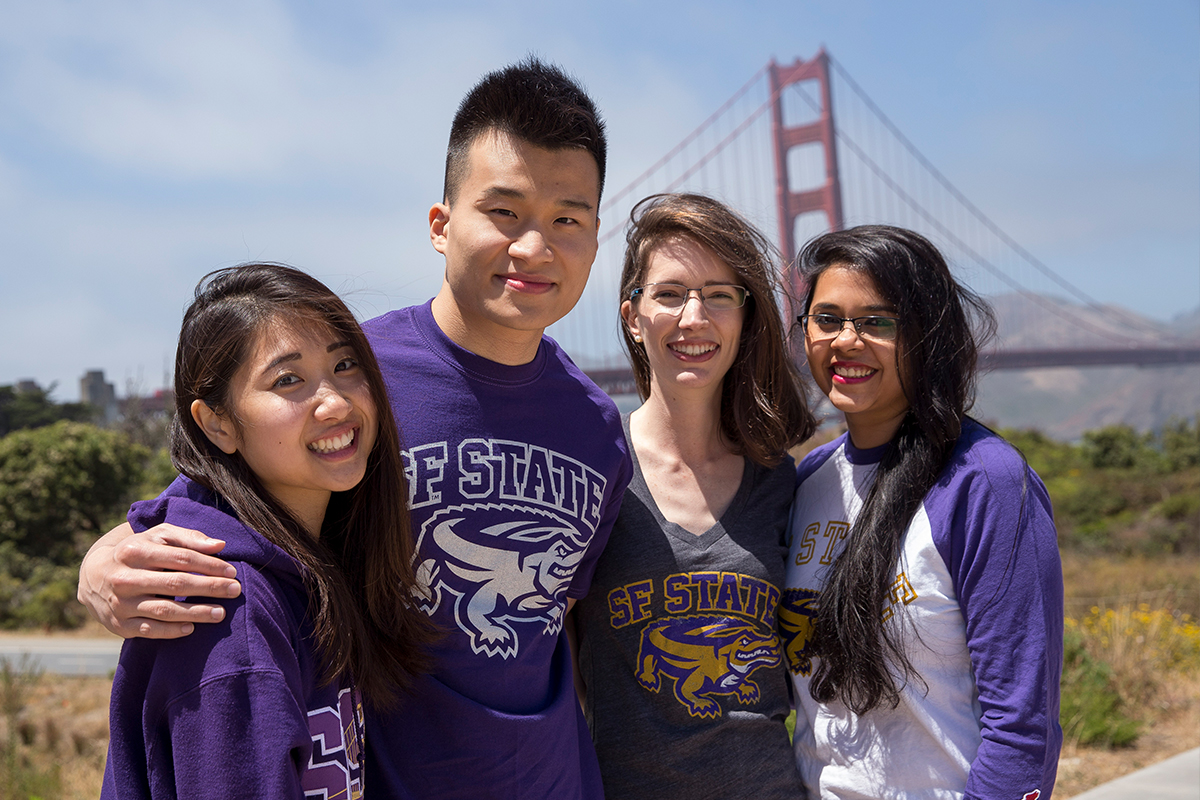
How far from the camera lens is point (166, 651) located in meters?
1.13

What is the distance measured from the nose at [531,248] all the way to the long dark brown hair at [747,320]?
1.58ft

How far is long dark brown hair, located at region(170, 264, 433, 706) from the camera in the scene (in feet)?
4.26

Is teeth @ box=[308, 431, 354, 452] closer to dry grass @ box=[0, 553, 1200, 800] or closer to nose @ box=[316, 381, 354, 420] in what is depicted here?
nose @ box=[316, 381, 354, 420]

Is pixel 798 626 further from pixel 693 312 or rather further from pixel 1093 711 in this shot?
pixel 1093 711

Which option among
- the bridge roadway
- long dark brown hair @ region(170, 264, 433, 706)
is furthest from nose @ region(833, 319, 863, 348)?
the bridge roadway

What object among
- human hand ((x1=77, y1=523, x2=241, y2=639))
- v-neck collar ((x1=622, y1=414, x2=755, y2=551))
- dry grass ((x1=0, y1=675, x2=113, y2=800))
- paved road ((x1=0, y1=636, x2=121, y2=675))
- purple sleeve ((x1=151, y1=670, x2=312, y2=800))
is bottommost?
paved road ((x1=0, y1=636, x2=121, y2=675))

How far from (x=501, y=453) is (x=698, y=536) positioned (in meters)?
0.54

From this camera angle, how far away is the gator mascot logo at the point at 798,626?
6.12ft

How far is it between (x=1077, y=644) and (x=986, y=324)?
415 cm

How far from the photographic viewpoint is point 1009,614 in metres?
1.57

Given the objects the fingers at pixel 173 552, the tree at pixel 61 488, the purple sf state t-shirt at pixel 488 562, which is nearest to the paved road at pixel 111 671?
the purple sf state t-shirt at pixel 488 562

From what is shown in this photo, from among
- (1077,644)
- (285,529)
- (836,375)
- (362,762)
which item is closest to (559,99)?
(836,375)

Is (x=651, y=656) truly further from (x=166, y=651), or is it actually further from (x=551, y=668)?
(x=166, y=651)

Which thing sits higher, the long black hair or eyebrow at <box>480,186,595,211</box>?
eyebrow at <box>480,186,595,211</box>
